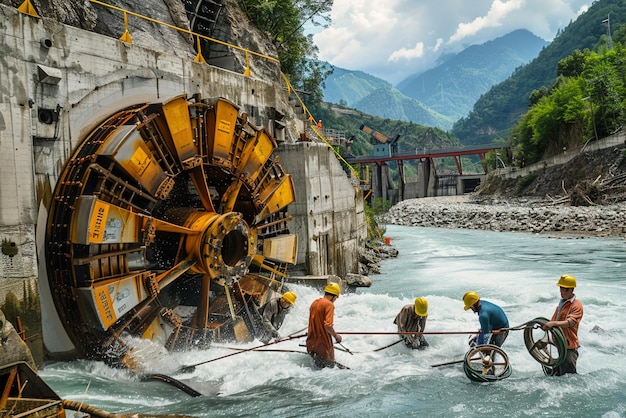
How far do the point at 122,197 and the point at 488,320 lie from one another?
20.4ft

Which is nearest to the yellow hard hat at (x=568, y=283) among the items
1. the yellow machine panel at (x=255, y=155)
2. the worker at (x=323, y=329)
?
the worker at (x=323, y=329)

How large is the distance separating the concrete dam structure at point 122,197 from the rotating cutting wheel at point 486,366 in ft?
15.1

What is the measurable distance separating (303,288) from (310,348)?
15.6 feet

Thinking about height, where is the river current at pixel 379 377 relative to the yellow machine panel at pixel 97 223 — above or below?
below

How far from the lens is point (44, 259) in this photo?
8430 millimetres

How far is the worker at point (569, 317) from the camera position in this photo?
7.59m

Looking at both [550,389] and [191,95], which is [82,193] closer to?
[191,95]

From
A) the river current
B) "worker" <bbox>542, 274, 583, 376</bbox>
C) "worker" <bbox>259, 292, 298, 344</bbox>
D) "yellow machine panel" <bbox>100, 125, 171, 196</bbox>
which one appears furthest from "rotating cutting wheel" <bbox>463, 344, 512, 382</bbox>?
"yellow machine panel" <bbox>100, 125, 171, 196</bbox>

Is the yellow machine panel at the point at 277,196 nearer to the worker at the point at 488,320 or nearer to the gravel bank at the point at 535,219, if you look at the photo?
the worker at the point at 488,320

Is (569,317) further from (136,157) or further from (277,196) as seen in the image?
(136,157)

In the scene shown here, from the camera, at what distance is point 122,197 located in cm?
898

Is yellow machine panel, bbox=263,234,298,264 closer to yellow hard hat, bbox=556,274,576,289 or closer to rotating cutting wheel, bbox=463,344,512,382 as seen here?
rotating cutting wheel, bbox=463,344,512,382

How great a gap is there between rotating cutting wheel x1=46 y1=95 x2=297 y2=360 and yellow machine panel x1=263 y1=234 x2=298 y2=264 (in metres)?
0.03

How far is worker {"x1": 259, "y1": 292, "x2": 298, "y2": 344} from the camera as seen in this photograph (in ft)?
36.3
